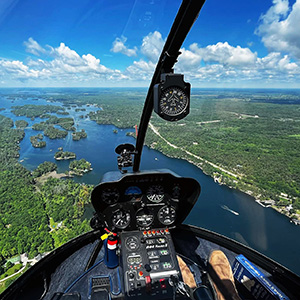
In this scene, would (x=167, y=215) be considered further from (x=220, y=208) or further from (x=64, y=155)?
(x=64, y=155)

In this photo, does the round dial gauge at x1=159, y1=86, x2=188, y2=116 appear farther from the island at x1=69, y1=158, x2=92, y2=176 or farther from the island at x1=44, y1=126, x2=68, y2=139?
the island at x1=44, y1=126, x2=68, y2=139

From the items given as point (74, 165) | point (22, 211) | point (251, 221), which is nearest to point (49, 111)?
point (74, 165)

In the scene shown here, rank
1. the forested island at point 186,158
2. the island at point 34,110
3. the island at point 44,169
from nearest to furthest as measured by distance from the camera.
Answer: the forested island at point 186,158, the island at point 44,169, the island at point 34,110

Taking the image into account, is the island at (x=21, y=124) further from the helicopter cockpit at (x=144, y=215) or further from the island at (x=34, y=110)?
the helicopter cockpit at (x=144, y=215)

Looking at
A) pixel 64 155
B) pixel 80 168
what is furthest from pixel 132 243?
pixel 64 155

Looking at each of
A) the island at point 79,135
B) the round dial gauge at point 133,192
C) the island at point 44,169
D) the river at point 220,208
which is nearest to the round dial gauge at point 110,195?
the round dial gauge at point 133,192

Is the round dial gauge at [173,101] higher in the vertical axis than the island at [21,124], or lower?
higher

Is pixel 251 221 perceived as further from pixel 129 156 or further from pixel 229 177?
pixel 129 156

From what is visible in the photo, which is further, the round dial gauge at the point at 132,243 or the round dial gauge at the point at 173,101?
the round dial gauge at the point at 132,243
